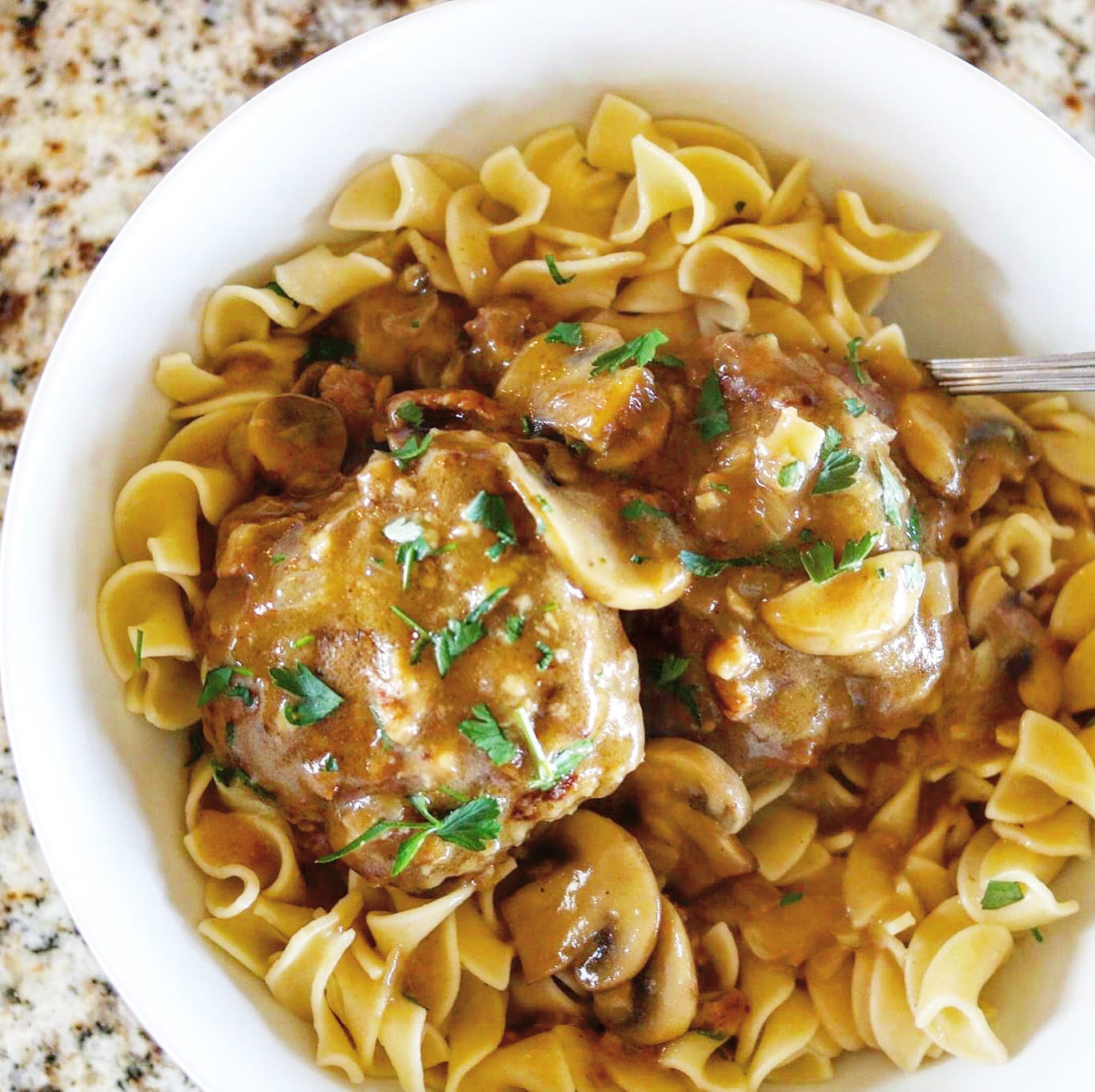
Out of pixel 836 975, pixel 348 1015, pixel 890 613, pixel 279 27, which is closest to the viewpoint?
pixel 890 613

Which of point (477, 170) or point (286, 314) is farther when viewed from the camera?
point (477, 170)

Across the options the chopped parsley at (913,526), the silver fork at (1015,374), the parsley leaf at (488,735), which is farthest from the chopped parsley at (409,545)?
the silver fork at (1015,374)

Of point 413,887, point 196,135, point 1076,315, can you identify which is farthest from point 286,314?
point 1076,315

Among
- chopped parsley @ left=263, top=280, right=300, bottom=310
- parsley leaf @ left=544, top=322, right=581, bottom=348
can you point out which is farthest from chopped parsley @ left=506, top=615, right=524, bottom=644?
chopped parsley @ left=263, top=280, right=300, bottom=310

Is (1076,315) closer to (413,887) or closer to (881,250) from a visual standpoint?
(881,250)

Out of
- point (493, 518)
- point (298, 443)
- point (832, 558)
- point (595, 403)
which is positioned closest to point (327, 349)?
point (298, 443)

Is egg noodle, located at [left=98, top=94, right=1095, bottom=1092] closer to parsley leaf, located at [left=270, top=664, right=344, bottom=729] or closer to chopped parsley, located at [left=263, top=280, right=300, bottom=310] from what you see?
chopped parsley, located at [left=263, top=280, right=300, bottom=310]

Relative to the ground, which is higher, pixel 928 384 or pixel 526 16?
pixel 526 16

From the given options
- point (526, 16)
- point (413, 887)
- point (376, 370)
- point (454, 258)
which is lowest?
point (413, 887)
